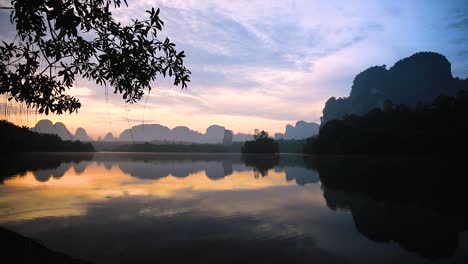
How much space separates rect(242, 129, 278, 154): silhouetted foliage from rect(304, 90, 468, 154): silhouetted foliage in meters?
20.3

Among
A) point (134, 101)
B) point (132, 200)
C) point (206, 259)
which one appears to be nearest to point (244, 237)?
point (206, 259)

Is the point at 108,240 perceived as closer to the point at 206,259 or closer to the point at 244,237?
the point at 206,259

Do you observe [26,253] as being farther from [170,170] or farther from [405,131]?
[405,131]

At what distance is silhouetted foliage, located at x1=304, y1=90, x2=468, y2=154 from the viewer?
72.2m

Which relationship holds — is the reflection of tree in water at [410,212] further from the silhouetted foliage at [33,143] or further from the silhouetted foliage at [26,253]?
the silhouetted foliage at [33,143]

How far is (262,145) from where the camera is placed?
423 feet

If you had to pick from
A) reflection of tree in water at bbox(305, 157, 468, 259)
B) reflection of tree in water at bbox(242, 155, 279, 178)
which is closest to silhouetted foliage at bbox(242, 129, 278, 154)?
reflection of tree in water at bbox(242, 155, 279, 178)

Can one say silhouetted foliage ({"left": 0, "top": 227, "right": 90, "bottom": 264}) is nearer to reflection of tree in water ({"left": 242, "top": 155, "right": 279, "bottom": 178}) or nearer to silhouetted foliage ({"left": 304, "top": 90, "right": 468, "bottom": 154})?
reflection of tree in water ({"left": 242, "top": 155, "right": 279, "bottom": 178})

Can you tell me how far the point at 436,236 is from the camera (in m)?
12.7

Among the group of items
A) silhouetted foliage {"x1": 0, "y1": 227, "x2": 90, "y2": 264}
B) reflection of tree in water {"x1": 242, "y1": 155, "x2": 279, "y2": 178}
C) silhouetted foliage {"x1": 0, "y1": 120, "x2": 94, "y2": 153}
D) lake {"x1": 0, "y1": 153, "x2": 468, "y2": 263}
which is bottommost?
reflection of tree in water {"x1": 242, "y1": 155, "x2": 279, "y2": 178}

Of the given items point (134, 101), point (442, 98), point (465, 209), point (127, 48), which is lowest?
point (465, 209)

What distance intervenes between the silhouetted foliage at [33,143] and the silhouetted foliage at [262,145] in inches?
3110

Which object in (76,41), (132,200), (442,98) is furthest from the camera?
(442,98)

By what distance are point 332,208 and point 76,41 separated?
1610 cm
